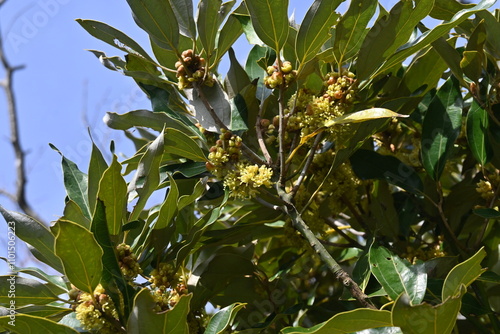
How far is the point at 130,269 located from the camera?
1411mm

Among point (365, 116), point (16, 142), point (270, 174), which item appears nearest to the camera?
point (365, 116)

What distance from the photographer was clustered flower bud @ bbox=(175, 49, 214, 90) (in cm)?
153

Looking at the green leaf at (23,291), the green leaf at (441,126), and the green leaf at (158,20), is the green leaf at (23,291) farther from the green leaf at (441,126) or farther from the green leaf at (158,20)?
the green leaf at (441,126)

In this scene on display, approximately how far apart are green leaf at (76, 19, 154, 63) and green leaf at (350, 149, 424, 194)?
693 millimetres

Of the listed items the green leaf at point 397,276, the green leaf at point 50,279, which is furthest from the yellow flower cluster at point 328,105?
the green leaf at point 50,279

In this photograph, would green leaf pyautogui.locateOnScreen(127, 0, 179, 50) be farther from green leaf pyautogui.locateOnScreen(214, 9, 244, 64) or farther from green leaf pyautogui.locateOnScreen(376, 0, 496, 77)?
green leaf pyautogui.locateOnScreen(376, 0, 496, 77)

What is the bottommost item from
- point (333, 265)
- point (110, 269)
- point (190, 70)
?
point (333, 265)

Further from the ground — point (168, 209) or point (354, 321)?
point (168, 209)

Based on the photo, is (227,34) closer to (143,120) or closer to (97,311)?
(143,120)

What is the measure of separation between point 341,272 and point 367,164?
464mm

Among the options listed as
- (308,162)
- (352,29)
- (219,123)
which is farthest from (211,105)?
(352,29)

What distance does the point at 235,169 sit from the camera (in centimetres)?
147

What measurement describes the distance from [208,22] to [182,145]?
1.08ft

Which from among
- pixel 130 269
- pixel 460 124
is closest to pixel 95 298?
pixel 130 269
